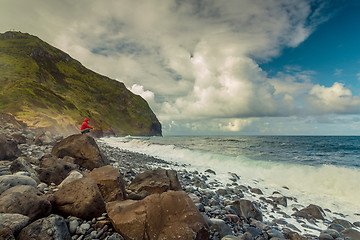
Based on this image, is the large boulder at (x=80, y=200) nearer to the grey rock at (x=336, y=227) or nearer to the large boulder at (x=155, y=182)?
the large boulder at (x=155, y=182)

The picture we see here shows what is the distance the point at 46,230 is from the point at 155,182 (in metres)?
5.21

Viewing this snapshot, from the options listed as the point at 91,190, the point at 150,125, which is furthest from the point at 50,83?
the point at 91,190

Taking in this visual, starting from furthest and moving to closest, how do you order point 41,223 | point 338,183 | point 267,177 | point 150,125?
point 150,125 → point 267,177 → point 338,183 → point 41,223

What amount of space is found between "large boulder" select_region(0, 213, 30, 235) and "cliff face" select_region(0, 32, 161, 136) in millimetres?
43454

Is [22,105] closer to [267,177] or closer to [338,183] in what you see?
[267,177]

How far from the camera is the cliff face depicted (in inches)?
1748

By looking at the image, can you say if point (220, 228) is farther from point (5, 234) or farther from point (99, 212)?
point (5, 234)

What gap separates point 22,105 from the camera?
4200 cm

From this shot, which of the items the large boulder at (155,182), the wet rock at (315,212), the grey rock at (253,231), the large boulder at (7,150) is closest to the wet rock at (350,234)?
the wet rock at (315,212)

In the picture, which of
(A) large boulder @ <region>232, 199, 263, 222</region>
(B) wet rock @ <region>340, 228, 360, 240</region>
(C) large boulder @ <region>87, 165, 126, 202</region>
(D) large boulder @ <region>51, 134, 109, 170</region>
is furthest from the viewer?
(D) large boulder @ <region>51, 134, 109, 170</region>

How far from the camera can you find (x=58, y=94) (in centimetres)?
7456

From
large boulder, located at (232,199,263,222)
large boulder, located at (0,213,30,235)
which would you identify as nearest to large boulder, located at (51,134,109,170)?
large boulder, located at (0,213,30,235)

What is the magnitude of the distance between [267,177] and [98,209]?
17022mm

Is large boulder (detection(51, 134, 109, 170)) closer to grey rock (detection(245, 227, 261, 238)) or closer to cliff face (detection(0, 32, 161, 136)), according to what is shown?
grey rock (detection(245, 227, 261, 238))
